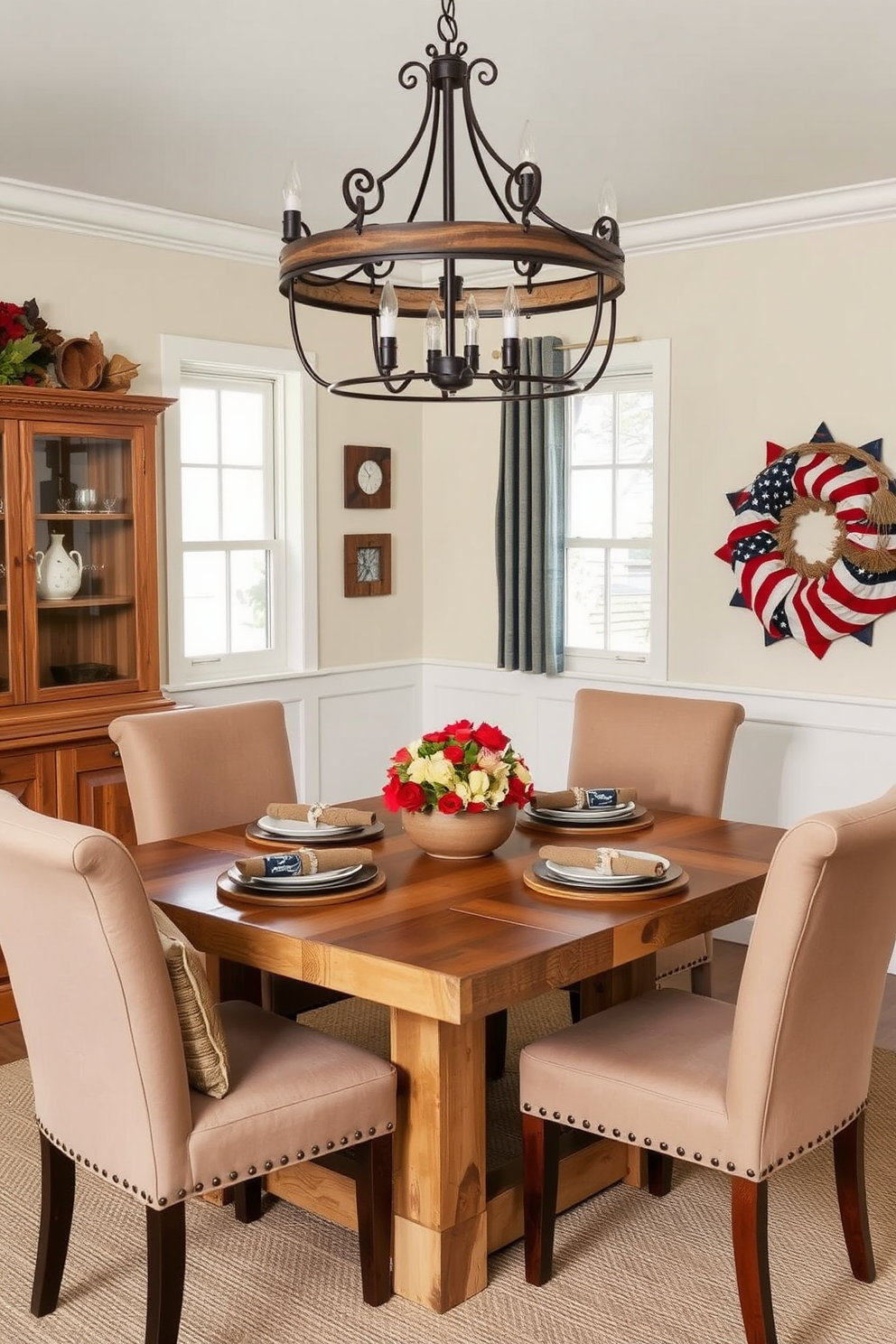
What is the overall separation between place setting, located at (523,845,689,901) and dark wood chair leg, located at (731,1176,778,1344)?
0.55 m

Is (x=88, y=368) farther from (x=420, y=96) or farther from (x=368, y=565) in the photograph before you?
(x=368, y=565)

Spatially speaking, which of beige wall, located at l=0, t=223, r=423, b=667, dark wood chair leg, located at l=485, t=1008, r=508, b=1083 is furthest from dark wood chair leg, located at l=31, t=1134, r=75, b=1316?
beige wall, located at l=0, t=223, r=423, b=667

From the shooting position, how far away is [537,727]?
5.44 metres

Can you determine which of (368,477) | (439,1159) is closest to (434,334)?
(439,1159)

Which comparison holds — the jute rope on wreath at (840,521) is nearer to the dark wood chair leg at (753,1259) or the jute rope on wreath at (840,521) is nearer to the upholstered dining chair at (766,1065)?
the upholstered dining chair at (766,1065)

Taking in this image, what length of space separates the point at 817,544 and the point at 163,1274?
326cm

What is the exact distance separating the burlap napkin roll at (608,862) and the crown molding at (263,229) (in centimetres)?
265

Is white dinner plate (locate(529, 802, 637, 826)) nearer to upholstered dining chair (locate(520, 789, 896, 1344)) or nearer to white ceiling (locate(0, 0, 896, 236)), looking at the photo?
upholstered dining chair (locate(520, 789, 896, 1344))

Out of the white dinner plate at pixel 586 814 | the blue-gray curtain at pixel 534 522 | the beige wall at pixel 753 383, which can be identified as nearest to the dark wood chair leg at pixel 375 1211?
the white dinner plate at pixel 586 814

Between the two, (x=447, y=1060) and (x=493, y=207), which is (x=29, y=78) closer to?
(x=493, y=207)

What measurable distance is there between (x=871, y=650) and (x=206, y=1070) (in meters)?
2.94

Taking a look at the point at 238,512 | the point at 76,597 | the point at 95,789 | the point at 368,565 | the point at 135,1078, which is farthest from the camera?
the point at 368,565

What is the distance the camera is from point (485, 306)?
2852mm

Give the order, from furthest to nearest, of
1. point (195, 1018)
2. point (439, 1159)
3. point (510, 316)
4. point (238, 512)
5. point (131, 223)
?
point (238, 512) < point (131, 223) < point (439, 1159) < point (510, 316) < point (195, 1018)
